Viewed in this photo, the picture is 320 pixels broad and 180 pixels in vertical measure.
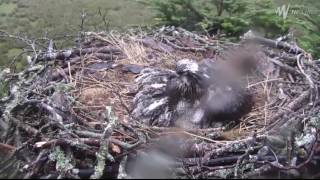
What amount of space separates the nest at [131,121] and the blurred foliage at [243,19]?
51 centimetres

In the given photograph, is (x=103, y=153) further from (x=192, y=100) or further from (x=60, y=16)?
(x=60, y=16)

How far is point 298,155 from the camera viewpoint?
276 cm

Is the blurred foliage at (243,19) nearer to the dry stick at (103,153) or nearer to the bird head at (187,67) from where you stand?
the bird head at (187,67)

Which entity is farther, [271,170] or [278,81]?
[278,81]

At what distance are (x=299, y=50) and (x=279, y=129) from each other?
1214mm

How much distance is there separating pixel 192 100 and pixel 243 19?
5.92 feet

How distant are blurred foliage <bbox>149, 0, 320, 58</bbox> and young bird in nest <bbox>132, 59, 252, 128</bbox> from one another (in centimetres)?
152

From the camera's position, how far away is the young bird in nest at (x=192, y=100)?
3432 mm

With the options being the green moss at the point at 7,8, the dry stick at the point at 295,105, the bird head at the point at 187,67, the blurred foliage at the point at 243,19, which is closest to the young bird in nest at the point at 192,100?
the bird head at the point at 187,67

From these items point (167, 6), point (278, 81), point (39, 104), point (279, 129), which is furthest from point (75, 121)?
point (167, 6)

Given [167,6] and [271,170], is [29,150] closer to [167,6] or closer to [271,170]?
[271,170]

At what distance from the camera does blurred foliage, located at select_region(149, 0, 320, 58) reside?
496cm

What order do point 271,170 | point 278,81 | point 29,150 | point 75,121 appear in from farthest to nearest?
point 278,81 → point 75,121 → point 29,150 → point 271,170

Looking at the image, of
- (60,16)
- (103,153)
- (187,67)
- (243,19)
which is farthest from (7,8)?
(103,153)
